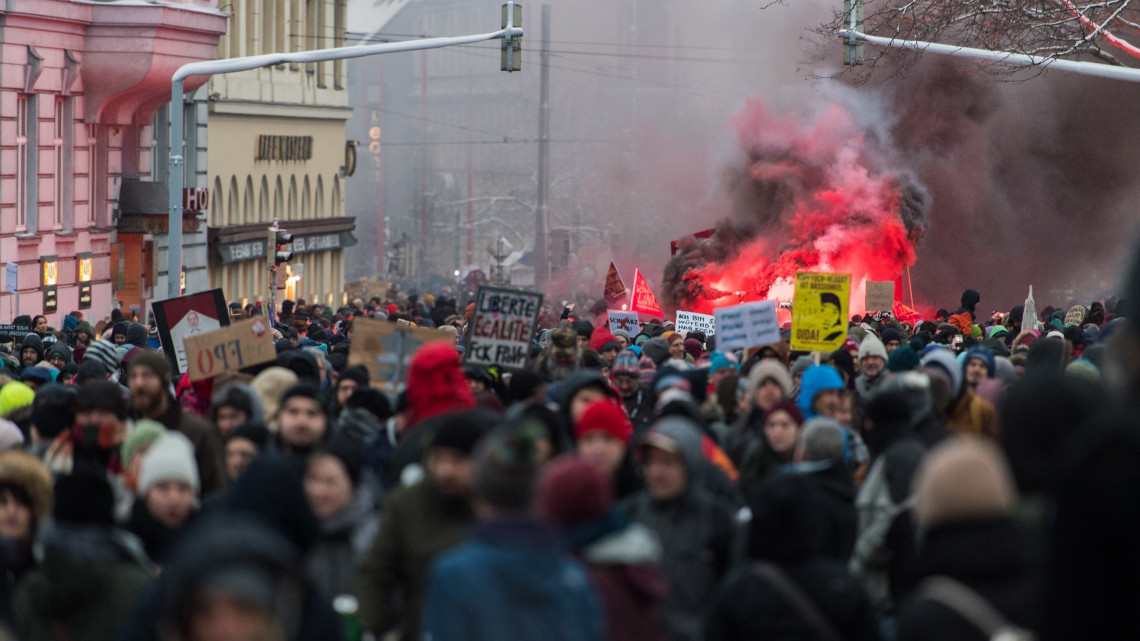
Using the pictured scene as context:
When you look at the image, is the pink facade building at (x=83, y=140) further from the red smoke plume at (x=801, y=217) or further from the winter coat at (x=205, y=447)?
the winter coat at (x=205, y=447)

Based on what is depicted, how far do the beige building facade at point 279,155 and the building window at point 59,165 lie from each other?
5522 mm

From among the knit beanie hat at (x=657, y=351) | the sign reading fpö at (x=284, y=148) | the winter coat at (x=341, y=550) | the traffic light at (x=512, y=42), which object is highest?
the traffic light at (x=512, y=42)

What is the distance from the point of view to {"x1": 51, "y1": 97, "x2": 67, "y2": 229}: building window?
82.1 ft

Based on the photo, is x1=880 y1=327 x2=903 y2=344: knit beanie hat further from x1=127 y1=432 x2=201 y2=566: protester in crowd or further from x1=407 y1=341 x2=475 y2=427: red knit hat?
x1=127 y1=432 x2=201 y2=566: protester in crowd

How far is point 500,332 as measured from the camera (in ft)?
36.0

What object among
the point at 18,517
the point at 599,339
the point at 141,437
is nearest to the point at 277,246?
the point at 599,339

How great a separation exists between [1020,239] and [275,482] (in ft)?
117

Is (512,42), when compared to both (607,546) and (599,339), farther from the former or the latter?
(607,546)

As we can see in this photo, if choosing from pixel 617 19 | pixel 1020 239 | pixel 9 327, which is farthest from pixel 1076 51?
pixel 617 19

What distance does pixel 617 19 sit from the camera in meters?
56.2

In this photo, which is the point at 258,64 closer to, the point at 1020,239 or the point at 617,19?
the point at 1020,239

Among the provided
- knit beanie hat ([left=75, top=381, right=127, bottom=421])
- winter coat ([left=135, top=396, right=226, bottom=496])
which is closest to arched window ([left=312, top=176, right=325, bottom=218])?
winter coat ([left=135, top=396, right=226, bottom=496])

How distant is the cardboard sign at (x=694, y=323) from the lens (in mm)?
18719

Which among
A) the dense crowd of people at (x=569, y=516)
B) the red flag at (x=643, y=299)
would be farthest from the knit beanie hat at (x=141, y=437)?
the red flag at (x=643, y=299)
